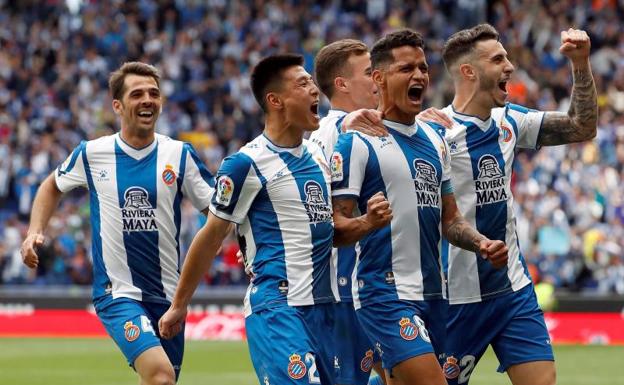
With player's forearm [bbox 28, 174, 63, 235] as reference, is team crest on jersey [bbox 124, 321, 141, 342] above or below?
below

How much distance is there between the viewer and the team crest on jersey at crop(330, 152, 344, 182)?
7.61m

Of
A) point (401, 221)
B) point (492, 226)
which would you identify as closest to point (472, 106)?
point (492, 226)

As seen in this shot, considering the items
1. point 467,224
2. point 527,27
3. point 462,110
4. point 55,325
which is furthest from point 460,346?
point 527,27

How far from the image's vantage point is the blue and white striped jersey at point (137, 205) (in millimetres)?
8961

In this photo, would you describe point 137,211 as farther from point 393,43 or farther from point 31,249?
point 393,43

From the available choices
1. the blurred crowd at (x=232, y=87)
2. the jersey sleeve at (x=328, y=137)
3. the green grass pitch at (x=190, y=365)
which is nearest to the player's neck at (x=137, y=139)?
the jersey sleeve at (x=328, y=137)

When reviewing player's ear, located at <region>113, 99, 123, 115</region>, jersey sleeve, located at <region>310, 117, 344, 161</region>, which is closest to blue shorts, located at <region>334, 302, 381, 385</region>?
jersey sleeve, located at <region>310, 117, 344, 161</region>

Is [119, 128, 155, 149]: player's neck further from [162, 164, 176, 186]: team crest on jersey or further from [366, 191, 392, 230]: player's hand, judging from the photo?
[366, 191, 392, 230]: player's hand

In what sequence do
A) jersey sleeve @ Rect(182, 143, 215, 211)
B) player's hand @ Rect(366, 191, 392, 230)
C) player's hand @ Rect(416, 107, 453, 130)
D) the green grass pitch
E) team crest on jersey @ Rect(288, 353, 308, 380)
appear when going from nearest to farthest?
team crest on jersey @ Rect(288, 353, 308, 380), player's hand @ Rect(366, 191, 392, 230), player's hand @ Rect(416, 107, 453, 130), jersey sleeve @ Rect(182, 143, 215, 211), the green grass pitch

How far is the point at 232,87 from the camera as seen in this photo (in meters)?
29.0

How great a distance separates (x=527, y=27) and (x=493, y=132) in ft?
66.7

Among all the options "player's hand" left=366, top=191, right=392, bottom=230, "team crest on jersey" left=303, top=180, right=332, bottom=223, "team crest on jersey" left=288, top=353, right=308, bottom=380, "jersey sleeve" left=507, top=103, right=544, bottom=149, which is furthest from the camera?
"jersey sleeve" left=507, top=103, right=544, bottom=149

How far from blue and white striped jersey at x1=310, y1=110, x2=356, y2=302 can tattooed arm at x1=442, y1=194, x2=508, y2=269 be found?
0.83m

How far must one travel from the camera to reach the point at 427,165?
7766mm
